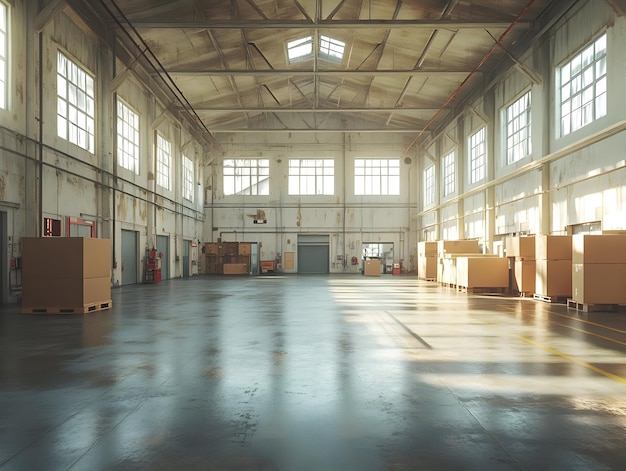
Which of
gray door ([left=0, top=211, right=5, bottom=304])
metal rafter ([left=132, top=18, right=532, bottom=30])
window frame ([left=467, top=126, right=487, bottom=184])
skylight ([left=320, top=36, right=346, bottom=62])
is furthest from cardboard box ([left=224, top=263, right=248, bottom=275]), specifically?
gray door ([left=0, top=211, right=5, bottom=304])

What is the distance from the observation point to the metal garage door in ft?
98.8

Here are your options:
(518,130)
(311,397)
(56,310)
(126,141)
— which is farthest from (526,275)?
(126,141)

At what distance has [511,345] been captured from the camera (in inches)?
242

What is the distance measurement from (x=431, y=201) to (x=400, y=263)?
187 inches

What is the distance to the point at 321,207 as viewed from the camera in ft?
98.2

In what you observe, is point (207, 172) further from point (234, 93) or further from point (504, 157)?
point (504, 157)

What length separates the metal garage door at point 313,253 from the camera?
98.8 ft

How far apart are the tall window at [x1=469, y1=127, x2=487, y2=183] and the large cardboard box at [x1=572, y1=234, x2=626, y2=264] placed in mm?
9680

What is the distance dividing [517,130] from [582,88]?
4099mm

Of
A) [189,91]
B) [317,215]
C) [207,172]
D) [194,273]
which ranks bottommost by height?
[194,273]

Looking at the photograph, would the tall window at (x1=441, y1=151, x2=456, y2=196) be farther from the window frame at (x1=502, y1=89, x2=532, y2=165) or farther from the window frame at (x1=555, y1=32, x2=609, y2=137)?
the window frame at (x1=555, y1=32, x2=609, y2=137)

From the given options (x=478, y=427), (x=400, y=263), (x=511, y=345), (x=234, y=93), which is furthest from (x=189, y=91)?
(x=478, y=427)

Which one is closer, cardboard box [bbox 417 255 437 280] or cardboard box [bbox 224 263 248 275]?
cardboard box [bbox 417 255 437 280]

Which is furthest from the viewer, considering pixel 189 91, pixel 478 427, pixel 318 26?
pixel 189 91
